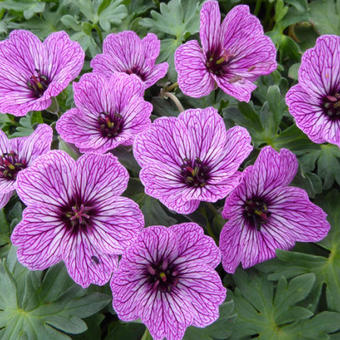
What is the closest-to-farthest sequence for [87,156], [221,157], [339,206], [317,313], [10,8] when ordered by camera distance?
1. [87,156]
2. [221,157]
3. [317,313]
4. [339,206]
5. [10,8]

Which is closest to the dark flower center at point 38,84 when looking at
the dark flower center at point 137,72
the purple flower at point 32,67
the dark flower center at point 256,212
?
the purple flower at point 32,67

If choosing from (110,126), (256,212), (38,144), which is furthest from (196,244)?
(38,144)

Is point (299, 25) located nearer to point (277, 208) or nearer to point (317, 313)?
point (277, 208)

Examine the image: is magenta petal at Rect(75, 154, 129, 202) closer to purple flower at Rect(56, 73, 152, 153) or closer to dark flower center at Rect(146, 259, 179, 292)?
purple flower at Rect(56, 73, 152, 153)

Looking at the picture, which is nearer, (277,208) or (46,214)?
(46,214)

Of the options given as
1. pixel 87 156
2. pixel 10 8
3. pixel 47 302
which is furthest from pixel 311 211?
pixel 10 8

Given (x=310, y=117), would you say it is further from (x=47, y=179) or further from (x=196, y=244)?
(x=47, y=179)

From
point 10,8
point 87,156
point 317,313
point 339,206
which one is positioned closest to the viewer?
point 87,156
